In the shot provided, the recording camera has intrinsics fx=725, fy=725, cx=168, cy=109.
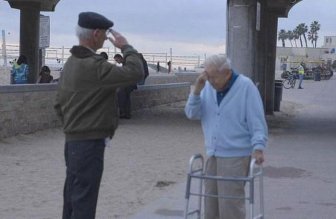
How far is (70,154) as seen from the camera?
19.2ft

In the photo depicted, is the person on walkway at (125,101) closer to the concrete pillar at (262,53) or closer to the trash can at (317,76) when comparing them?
the concrete pillar at (262,53)

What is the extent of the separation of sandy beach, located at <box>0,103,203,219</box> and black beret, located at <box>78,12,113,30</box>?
138 inches

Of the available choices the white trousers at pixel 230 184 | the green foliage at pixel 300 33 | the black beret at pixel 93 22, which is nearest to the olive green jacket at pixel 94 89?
the black beret at pixel 93 22

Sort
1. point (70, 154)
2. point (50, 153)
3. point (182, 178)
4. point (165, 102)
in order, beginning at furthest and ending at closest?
1. point (165, 102)
2. point (50, 153)
3. point (182, 178)
4. point (70, 154)

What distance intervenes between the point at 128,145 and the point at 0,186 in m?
5.56

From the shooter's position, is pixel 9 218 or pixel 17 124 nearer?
pixel 9 218

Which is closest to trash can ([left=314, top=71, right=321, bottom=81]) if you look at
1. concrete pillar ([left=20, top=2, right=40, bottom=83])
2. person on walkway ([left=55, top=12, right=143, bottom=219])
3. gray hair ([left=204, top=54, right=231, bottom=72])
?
concrete pillar ([left=20, top=2, right=40, bottom=83])

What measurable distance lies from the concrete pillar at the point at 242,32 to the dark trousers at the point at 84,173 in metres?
14.2

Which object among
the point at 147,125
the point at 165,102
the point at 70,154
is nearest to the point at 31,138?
the point at 147,125

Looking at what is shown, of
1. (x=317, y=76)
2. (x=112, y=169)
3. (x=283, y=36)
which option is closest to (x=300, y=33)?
(x=283, y=36)

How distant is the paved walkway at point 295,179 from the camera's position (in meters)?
9.00

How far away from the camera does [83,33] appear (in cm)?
580

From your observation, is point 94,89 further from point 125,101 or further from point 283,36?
point 283,36

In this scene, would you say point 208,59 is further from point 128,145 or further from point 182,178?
point 128,145
